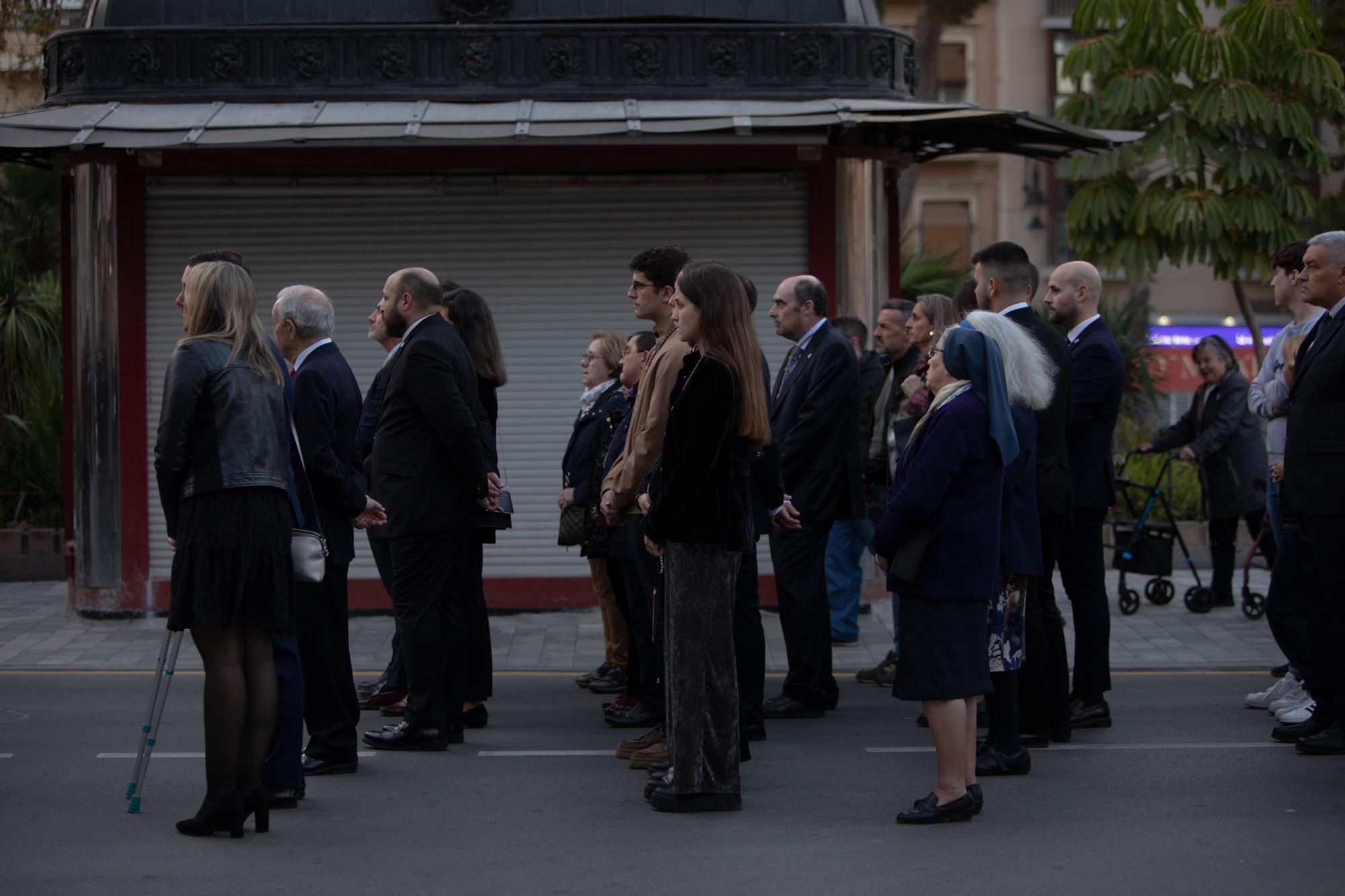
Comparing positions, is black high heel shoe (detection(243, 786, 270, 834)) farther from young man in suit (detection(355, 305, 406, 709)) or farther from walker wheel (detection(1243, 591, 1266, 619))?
walker wheel (detection(1243, 591, 1266, 619))

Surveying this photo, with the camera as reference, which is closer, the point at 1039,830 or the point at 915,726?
the point at 1039,830

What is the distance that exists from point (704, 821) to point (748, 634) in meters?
1.26

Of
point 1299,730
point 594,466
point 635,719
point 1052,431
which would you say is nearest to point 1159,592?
point 1299,730

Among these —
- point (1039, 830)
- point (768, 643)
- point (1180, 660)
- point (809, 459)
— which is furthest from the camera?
point (768, 643)

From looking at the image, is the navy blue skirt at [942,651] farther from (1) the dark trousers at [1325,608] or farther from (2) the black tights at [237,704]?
(2) the black tights at [237,704]

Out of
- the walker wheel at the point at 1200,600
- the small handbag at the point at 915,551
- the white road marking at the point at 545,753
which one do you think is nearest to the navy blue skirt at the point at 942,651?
the small handbag at the point at 915,551

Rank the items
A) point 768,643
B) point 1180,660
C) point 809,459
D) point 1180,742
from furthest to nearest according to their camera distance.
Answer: point 768,643, point 1180,660, point 809,459, point 1180,742

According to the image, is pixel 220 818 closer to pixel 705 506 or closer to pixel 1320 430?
pixel 705 506

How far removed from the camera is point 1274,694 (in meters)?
8.32

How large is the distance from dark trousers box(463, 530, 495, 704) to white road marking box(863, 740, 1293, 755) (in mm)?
1839

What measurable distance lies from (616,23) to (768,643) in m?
4.38

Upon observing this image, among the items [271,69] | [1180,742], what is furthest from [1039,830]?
[271,69]

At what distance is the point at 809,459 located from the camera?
843 cm

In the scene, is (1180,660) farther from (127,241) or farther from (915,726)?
(127,241)
